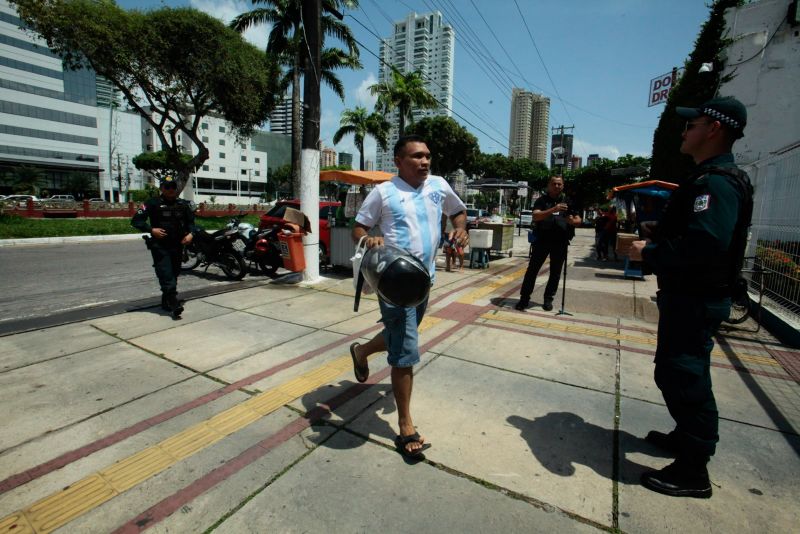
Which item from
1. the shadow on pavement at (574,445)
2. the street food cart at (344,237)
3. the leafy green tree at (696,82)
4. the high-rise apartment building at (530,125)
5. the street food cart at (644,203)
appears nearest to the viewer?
the shadow on pavement at (574,445)

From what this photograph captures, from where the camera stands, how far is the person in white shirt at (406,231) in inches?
97.3

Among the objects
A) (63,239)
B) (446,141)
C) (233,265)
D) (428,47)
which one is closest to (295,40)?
(428,47)

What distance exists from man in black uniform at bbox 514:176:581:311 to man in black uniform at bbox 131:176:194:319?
4948 millimetres

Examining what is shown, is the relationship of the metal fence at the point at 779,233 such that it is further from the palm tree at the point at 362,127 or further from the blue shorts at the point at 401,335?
the palm tree at the point at 362,127

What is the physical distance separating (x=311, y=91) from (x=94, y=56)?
16.2 m

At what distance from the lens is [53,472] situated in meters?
2.33

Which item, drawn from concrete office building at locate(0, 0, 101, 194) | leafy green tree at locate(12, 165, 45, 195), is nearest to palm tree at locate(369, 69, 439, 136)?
leafy green tree at locate(12, 165, 45, 195)

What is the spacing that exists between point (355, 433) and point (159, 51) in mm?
21110

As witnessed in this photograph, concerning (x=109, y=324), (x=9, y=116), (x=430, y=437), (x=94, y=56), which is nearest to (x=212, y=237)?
(x=109, y=324)

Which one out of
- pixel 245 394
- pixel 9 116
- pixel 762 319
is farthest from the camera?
pixel 9 116

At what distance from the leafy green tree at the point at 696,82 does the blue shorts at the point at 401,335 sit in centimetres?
1674

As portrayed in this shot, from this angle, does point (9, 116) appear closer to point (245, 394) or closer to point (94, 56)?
point (94, 56)

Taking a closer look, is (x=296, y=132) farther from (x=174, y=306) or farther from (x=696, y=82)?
(x=696, y=82)

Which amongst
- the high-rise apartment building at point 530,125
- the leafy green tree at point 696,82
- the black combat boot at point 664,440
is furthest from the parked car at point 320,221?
the high-rise apartment building at point 530,125
